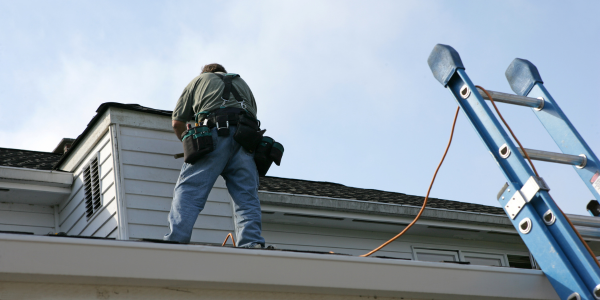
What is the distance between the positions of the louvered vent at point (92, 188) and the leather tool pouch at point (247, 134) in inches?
80.9

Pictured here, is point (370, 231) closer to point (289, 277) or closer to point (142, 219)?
point (142, 219)

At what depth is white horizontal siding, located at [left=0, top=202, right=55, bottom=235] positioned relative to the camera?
5.98 meters

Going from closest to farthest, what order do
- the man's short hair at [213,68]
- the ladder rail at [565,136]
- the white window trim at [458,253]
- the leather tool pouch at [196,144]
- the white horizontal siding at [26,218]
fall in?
the ladder rail at [565,136] → the leather tool pouch at [196,144] → the man's short hair at [213,68] → the white horizontal siding at [26,218] → the white window trim at [458,253]

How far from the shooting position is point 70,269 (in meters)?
2.42

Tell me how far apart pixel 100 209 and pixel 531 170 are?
3960 mm

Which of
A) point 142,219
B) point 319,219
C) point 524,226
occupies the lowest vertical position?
point 524,226

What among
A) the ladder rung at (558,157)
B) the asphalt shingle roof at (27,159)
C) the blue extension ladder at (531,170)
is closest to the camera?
the blue extension ladder at (531,170)

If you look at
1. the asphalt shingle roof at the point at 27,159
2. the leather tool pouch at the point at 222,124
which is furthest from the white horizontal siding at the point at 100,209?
the leather tool pouch at the point at 222,124

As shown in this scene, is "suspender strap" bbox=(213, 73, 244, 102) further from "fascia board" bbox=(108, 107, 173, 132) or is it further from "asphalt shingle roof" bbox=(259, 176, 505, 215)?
"asphalt shingle roof" bbox=(259, 176, 505, 215)

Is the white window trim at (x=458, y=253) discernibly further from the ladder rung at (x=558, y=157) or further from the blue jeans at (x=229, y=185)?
the ladder rung at (x=558, y=157)

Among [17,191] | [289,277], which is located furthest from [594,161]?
[17,191]

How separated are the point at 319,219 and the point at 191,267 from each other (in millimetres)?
4462

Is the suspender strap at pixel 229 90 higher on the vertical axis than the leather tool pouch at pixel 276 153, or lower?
higher

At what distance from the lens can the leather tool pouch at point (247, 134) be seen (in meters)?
4.27
